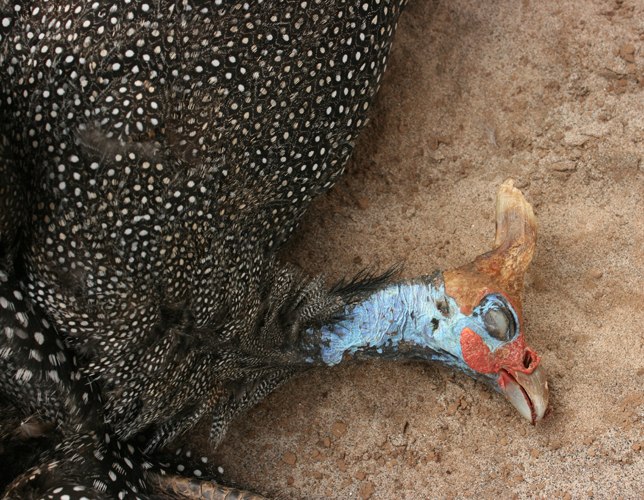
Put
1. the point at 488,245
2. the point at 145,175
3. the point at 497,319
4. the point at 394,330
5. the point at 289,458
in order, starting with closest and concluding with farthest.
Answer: the point at 145,175, the point at 497,319, the point at 394,330, the point at 289,458, the point at 488,245

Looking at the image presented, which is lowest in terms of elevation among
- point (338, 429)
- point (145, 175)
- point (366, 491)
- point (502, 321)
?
point (366, 491)

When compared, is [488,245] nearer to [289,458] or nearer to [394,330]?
[394,330]

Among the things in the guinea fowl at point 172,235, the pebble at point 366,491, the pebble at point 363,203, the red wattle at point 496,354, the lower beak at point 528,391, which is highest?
the guinea fowl at point 172,235

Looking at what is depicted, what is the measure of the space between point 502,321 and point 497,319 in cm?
2

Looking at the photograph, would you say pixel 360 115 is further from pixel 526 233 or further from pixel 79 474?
pixel 79 474

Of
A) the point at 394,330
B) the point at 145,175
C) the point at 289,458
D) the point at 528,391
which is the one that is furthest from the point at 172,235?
the point at 528,391

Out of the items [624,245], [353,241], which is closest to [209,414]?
[353,241]

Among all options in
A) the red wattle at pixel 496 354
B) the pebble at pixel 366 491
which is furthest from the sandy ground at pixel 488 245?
the red wattle at pixel 496 354

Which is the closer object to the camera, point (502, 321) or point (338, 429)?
point (502, 321)

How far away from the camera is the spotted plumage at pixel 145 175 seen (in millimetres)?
1610

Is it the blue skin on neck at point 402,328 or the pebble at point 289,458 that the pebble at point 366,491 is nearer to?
the pebble at point 289,458

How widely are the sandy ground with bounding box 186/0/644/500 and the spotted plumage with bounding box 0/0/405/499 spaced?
1.87ft

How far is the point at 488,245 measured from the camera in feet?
8.20

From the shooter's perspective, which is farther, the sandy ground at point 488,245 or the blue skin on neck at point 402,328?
the sandy ground at point 488,245
